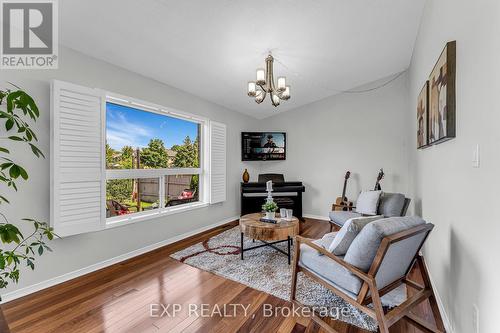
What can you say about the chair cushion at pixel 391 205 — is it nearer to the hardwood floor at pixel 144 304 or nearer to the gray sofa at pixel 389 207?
the gray sofa at pixel 389 207

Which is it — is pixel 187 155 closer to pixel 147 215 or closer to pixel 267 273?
pixel 147 215

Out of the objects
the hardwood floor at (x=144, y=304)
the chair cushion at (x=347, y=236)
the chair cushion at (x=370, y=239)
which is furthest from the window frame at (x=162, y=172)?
the chair cushion at (x=370, y=239)

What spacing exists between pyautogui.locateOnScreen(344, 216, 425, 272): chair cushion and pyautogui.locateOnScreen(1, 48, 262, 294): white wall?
2.62 meters

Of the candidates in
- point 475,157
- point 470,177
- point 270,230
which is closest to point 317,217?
point 270,230

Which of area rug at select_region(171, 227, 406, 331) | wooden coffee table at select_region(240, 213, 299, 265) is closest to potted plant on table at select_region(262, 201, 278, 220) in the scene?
wooden coffee table at select_region(240, 213, 299, 265)

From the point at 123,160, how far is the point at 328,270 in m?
2.71

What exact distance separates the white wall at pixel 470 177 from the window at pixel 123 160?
123 inches

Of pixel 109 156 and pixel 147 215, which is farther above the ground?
pixel 109 156

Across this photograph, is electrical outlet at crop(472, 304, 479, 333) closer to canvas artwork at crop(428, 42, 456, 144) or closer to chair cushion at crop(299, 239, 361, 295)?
chair cushion at crop(299, 239, 361, 295)

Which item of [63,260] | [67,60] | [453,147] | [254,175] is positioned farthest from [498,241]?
[254,175]

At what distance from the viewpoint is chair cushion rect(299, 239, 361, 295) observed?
163 cm

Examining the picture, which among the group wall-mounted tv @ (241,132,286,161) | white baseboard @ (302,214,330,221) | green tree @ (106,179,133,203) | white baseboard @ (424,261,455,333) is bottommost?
white baseboard @ (424,261,455,333)

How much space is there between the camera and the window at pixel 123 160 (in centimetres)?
229

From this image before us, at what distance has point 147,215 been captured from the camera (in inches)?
129
